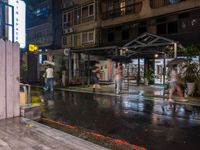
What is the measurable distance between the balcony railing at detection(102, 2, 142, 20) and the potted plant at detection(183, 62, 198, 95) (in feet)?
33.2

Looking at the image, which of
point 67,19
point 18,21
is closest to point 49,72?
point 18,21

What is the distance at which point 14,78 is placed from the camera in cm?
674

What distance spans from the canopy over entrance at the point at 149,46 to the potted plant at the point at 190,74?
1968 millimetres

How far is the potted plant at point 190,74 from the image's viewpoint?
12.8 meters

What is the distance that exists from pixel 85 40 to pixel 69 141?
897 inches

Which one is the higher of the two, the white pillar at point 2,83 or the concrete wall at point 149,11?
the concrete wall at point 149,11

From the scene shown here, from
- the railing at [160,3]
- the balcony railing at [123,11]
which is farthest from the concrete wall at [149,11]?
the balcony railing at [123,11]

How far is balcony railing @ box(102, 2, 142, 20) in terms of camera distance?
2186 centimetres

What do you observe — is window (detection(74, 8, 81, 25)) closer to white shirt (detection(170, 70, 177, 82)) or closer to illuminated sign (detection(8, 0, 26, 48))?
white shirt (detection(170, 70, 177, 82))

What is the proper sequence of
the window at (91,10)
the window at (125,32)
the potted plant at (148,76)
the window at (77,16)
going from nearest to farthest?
the potted plant at (148,76), the window at (125,32), the window at (91,10), the window at (77,16)

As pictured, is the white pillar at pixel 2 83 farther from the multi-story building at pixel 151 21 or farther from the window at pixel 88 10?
the window at pixel 88 10

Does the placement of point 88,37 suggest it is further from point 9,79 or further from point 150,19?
point 9,79

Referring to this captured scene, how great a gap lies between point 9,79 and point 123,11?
18671mm

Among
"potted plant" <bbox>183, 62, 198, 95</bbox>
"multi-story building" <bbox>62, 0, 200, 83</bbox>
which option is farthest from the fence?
"multi-story building" <bbox>62, 0, 200, 83</bbox>
